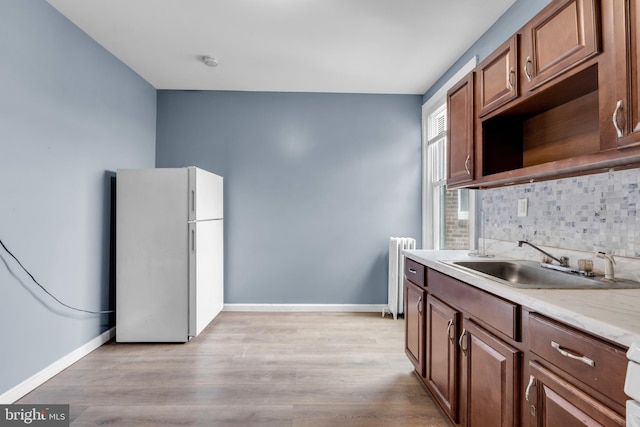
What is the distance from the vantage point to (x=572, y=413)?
945 millimetres

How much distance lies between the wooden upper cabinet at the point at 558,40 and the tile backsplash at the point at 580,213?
1.82 feet

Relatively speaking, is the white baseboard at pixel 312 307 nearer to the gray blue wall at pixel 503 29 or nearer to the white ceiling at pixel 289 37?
the white ceiling at pixel 289 37

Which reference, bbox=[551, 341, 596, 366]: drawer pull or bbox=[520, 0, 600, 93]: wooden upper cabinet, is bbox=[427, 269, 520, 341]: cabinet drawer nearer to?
bbox=[551, 341, 596, 366]: drawer pull

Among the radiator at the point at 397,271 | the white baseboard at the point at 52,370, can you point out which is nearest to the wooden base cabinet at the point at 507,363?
the radiator at the point at 397,271

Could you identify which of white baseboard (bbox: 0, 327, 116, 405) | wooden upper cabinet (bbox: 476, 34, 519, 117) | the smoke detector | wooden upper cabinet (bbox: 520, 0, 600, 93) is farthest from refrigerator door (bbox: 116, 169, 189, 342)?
wooden upper cabinet (bbox: 520, 0, 600, 93)

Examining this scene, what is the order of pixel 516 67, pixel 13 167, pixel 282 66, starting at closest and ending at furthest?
pixel 516 67
pixel 13 167
pixel 282 66

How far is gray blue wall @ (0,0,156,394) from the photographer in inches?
77.9

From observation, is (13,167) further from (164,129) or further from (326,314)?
(326,314)

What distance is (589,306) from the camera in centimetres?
99

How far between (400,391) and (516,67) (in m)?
2.07

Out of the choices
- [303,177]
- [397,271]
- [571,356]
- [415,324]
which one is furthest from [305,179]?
[571,356]

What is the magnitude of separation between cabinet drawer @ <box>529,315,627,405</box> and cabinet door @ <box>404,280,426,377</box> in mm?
1007

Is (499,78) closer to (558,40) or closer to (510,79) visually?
(510,79)

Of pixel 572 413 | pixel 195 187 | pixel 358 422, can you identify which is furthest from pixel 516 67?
pixel 195 187
